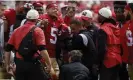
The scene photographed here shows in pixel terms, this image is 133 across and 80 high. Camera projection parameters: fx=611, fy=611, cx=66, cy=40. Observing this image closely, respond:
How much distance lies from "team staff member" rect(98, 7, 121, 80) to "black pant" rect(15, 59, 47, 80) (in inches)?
50.6

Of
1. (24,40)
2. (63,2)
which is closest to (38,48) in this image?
(24,40)

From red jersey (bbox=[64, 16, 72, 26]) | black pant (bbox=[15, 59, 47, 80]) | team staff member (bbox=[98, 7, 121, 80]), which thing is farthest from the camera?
red jersey (bbox=[64, 16, 72, 26])

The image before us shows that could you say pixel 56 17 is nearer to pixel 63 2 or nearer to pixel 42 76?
pixel 42 76

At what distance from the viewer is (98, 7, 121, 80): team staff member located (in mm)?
12164

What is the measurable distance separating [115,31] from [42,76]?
1.76 metres

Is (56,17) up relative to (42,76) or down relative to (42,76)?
up

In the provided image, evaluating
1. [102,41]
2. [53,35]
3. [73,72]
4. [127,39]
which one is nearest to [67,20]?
[53,35]

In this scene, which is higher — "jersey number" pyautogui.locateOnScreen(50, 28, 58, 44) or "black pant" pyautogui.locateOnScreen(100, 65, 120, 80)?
"jersey number" pyautogui.locateOnScreen(50, 28, 58, 44)

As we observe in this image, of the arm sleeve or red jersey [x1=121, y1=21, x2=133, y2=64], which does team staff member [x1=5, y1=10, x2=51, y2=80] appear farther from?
red jersey [x1=121, y1=21, x2=133, y2=64]

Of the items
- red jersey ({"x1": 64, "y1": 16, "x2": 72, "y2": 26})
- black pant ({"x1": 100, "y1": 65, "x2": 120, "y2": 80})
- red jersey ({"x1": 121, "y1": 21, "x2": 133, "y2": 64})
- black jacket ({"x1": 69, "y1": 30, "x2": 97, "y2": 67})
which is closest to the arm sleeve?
black jacket ({"x1": 69, "y1": 30, "x2": 97, "y2": 67})

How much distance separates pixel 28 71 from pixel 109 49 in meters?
1.72

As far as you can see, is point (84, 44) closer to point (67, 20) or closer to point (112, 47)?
point (112, 47)

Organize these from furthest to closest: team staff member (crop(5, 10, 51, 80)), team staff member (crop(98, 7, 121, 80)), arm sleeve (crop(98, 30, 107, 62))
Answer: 1. team staff member (crop(98, 7, 121, 80))
2. arm sleeve (crop(98, 30, 107, 62))
3. team staff member (crop(5, 10, 51, 80))

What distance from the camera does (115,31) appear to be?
12.3 metres
